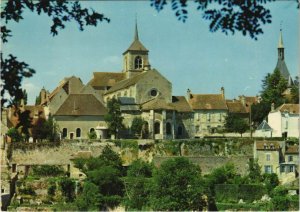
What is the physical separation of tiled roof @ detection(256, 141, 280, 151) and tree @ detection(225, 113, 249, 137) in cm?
715

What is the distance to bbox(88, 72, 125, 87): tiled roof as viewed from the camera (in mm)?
53531

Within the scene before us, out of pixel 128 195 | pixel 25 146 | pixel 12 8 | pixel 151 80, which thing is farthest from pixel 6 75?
pixel 151 80

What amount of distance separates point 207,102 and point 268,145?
12481mm

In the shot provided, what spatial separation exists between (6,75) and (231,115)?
4205cm

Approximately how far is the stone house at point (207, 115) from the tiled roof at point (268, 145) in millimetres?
10481

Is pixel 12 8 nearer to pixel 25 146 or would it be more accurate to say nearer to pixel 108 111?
pixel 25 146

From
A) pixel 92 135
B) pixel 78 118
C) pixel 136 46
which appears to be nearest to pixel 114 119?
pixel 92 135

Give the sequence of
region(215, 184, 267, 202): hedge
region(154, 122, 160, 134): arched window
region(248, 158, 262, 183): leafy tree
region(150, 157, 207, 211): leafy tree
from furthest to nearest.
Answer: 1. region(154, 122, 160, 134): arched window
2. region(248, 158, 262, 183): leafy tree
3. region(215, 184, 267, 202): hedge
4. region(150, 157, 207, 211): leafy tree

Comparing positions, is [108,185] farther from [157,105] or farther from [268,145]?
[157,105]

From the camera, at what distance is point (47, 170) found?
34750mm

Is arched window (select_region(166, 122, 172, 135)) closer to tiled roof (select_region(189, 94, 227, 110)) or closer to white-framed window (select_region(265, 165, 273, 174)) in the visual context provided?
tiled roof (select_region(189, 94, 227, 110))

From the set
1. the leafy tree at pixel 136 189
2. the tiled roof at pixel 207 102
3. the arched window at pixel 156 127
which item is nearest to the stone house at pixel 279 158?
the leafy tree at pixel 136 189

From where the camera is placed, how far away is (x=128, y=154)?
37.3m

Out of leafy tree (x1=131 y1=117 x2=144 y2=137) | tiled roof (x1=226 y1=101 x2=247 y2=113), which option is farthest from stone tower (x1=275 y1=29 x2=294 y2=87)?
leafy tree (x1=131 y1=117 x2=144 y2=137)
